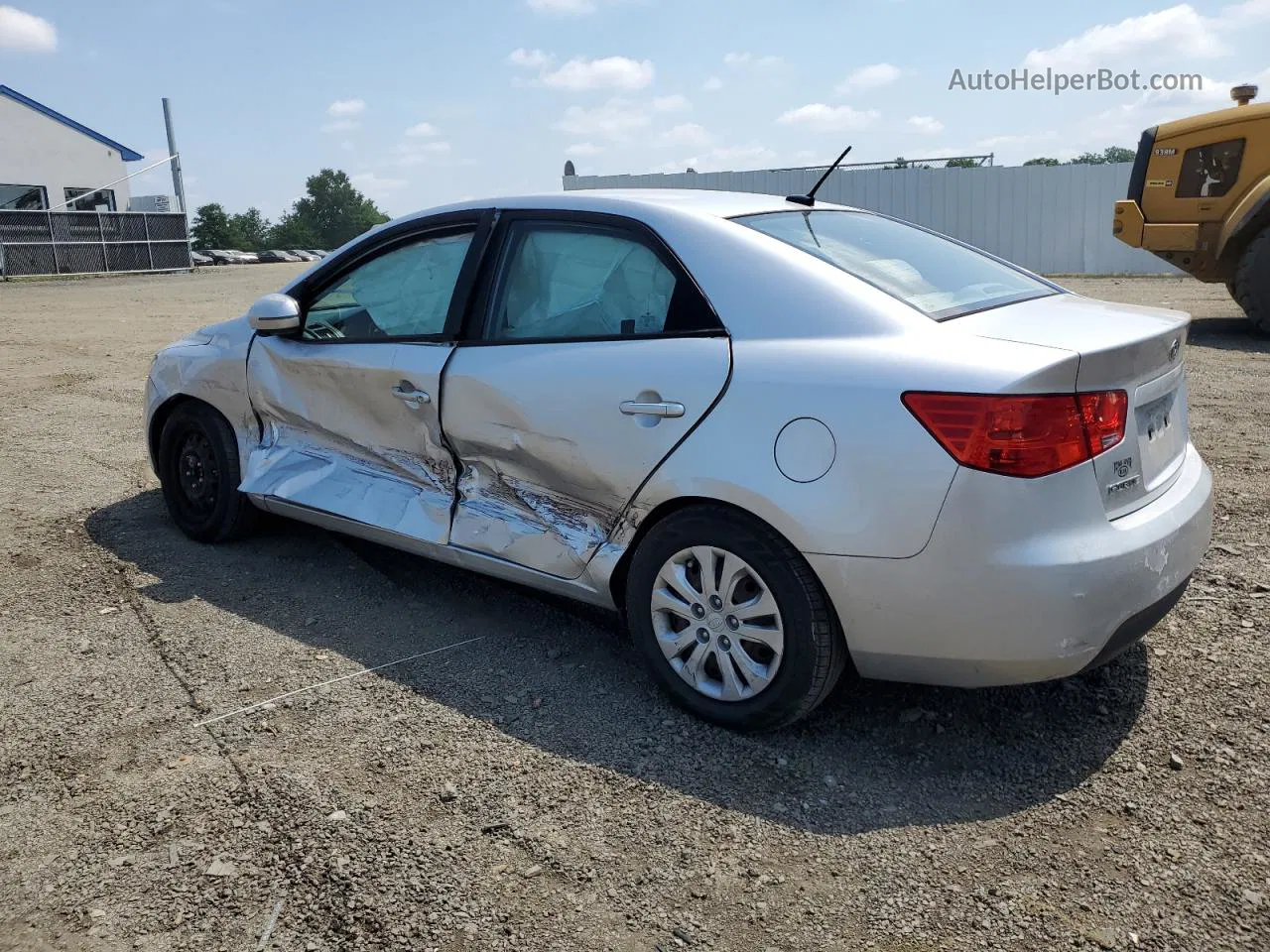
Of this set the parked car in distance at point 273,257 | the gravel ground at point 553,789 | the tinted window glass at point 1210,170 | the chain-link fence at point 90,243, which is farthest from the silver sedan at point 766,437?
the parked car in distance at point 273,257

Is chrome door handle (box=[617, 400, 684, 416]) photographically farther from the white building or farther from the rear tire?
the white building

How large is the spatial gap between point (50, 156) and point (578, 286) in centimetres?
4420

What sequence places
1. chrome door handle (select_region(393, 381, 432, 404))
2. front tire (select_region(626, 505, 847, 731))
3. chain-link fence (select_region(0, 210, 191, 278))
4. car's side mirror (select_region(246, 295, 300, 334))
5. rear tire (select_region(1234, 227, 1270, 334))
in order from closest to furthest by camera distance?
front tire (select_region(626, 505, 847, 731)), chrome door handle (select_region(393, 381, 432, 404)), car's side mirror (select_region(246, 295, 300, 334)), rear tire (select_region(1234, 227, 1270, 334)), chain-link fence (select_region(0, 210, 191, 278))

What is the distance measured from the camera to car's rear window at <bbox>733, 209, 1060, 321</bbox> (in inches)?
130

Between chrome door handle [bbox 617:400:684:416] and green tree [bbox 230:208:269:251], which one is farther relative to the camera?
green tree [bbox 230:208:269:251]

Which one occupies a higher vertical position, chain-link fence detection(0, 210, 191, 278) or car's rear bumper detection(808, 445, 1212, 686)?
chain-link fence detection(0, 210, 191, 278)

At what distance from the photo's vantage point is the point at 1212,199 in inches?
460

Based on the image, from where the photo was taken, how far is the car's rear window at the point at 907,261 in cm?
331

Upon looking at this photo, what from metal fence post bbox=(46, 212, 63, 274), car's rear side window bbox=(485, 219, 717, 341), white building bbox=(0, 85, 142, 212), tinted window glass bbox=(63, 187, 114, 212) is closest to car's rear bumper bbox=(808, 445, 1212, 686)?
car's rear side window bbox=(485, 219, 717, 341)

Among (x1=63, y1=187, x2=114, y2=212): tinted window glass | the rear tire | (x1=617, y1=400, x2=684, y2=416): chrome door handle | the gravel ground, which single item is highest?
(x1=63, y1=187, x2=114, y2=212): tinted window glass

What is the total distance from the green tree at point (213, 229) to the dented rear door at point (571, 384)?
3443 inches

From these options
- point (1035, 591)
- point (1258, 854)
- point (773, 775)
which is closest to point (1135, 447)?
point (1035, 591)

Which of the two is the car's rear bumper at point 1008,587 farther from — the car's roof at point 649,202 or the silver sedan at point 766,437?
the car's roof at point 649,202

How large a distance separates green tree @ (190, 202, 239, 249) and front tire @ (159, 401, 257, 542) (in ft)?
281
